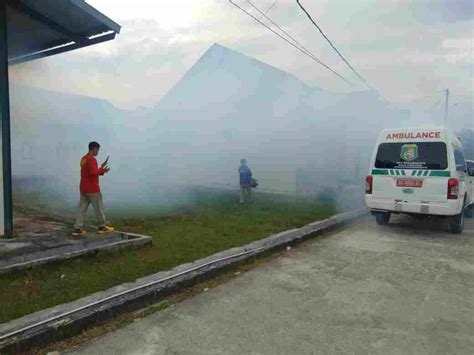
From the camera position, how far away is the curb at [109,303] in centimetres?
281

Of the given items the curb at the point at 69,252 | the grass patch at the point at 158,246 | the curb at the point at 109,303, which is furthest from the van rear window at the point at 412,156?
the curb at the point at 69,252

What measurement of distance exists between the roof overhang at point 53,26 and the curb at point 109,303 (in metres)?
4.06

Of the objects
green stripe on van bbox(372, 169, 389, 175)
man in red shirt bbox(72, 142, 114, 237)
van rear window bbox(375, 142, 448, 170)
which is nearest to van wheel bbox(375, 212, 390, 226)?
green stripe on van bbox(372, 169, 389, 175)

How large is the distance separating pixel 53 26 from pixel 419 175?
7.11 m

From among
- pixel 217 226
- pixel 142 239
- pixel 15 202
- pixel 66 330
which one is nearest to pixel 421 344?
pixel 66 330

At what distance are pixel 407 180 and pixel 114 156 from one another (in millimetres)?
8947

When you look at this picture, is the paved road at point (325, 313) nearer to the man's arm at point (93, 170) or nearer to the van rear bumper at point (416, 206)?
the van rear bumper at point (416, 206)

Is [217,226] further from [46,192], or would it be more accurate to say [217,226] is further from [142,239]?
[46,192]

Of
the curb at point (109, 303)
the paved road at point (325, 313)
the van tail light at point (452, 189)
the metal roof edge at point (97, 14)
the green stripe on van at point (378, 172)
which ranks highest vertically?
the metal roof edge at point (97, 14)

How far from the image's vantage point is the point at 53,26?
A: 6.58 meters

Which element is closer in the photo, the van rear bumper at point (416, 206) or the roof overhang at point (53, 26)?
the roof overhang at point (53, 26)

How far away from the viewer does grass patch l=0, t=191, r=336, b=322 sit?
3.65 meters

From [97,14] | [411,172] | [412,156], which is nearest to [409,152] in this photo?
[412,156]

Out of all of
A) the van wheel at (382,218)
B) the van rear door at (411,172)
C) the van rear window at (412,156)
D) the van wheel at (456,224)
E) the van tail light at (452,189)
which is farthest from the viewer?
the van wheel at (382,218)
